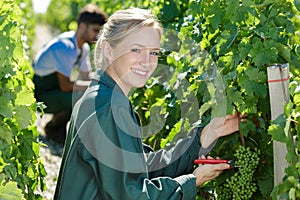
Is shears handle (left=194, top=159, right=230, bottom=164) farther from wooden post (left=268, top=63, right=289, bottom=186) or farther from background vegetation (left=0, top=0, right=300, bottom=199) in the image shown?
wooden post (left=268, top=63, right=289, bottom=186)

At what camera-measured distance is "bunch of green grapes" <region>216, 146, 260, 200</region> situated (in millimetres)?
2914

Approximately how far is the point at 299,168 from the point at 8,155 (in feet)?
4.14

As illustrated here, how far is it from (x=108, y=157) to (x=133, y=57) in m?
0.48

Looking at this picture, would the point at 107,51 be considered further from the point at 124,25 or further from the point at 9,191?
the point at 9,191

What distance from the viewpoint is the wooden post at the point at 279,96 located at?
265 cm

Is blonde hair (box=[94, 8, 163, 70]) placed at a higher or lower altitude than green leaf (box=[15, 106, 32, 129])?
higher

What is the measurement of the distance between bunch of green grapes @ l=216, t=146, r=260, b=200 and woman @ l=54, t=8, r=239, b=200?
3.2 inches

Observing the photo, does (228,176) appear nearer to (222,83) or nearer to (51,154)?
(222,83)

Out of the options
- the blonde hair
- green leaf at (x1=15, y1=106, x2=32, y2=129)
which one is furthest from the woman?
green leaf at (x1=15, y1=106, x2=32, y2=129)

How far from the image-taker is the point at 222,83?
3.07 m

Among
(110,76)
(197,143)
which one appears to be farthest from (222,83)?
(110,76)

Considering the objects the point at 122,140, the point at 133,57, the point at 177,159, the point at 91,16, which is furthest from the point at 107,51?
the point at 91,16

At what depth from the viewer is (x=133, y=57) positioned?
2818 mm

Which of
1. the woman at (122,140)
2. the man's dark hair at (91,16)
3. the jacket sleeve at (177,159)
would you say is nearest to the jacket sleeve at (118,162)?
the woman at (122,140)
